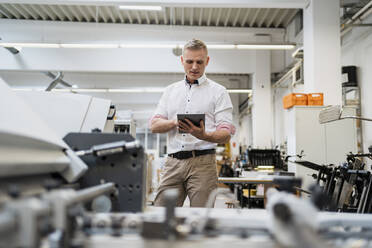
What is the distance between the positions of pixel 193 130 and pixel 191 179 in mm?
264

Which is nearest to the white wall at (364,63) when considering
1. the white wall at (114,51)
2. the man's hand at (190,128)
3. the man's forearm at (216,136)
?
the white wall at (114,51)

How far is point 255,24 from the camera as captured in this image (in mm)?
7363

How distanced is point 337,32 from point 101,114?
444 centimetres

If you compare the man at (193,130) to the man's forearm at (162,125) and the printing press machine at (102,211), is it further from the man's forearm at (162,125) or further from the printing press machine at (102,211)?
the printing press machine at (102,211)

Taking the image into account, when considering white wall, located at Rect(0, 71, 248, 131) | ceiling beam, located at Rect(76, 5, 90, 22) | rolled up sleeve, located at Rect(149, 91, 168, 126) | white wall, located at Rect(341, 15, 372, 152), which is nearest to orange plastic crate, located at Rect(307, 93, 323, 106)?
white wall, located at Rect(341, 15, 372, 152)

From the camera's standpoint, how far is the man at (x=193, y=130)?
147cm

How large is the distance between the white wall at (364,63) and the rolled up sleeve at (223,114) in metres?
3.68

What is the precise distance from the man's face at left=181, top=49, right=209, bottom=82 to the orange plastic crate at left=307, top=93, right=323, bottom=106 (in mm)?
3315

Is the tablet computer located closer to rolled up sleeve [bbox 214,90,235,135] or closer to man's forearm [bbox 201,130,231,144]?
man's forearm [bbox 201,130,231,144]

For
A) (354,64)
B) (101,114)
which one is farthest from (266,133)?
(101,114)

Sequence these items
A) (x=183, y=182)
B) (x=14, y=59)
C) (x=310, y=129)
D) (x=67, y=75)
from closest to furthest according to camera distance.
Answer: (x=183, y=182) → (x=310, y=129) → (x=14, y=59) → (x=67, y=75)

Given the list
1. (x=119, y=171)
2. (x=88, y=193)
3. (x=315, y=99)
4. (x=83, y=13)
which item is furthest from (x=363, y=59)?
(x=83, y=13)

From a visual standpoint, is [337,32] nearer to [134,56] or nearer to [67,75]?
[134,56]

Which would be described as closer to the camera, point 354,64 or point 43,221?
point 43,221
